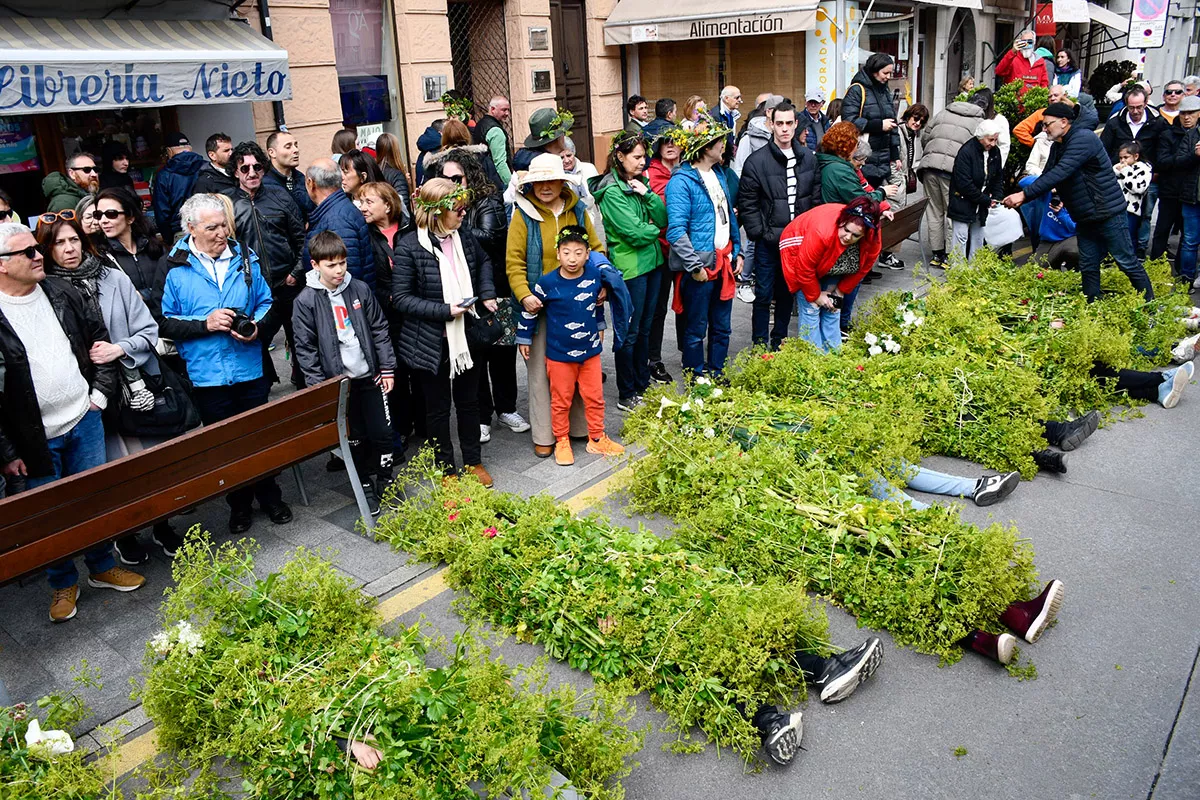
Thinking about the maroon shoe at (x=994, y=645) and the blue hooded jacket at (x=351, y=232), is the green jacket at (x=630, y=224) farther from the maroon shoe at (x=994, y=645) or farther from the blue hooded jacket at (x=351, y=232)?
the maroon shoe at (x=994, y=645)

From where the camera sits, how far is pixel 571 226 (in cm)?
650

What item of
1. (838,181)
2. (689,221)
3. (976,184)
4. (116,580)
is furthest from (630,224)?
(976,184)

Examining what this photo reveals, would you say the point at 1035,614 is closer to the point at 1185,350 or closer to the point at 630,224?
the point at 630,224

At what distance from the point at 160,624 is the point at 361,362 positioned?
5.98 ft

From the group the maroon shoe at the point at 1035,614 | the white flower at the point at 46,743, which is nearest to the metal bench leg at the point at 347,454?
the white flower at the point at 46,743

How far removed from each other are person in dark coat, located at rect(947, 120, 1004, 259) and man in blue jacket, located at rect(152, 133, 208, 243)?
24.9ft

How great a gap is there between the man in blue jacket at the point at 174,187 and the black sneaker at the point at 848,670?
646cm

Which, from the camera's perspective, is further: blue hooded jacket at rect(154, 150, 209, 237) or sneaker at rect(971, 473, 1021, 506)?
blue hooded jacket at rect(154, 150, 209, 237)

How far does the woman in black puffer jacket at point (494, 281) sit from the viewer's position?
6516 millimetres

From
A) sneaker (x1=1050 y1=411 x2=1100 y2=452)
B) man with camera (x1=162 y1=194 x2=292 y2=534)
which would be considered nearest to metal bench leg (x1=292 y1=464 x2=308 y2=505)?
man with camera (x1=162 y1=194 x2=292 y2=534)

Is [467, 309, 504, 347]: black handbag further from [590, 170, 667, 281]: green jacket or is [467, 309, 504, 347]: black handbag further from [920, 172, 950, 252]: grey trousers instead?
[920, 172, 950, 252]: grey trousers

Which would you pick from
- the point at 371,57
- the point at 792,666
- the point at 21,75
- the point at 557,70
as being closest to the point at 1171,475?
the point at 792,666

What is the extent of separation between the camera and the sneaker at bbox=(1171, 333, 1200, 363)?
7637mm

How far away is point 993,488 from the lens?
18.3 feet
